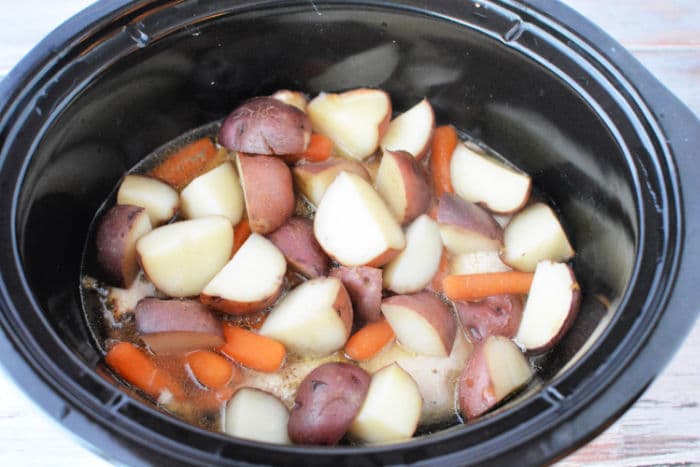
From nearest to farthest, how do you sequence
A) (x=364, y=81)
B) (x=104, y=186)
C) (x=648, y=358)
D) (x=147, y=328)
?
(x=648, y=358)
(x=147, y=328)
(x=104, y=186)
(x=364, y=81)

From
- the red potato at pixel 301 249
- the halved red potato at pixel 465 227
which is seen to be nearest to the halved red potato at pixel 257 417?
the red potato at pixel 301 249

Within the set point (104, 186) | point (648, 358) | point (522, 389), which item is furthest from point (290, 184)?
point (648, 358)

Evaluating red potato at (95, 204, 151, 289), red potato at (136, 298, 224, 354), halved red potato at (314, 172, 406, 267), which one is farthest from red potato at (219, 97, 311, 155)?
red potato at (136, 298, 224, 354)

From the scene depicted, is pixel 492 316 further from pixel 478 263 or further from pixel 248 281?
pixel 248 281

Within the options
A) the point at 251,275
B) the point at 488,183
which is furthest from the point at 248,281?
the point at 488,183

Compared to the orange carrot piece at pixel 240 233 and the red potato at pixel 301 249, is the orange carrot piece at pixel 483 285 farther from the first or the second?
the orange carrot piece at pixel 240 233

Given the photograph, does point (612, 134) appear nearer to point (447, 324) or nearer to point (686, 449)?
point (447, 324)
